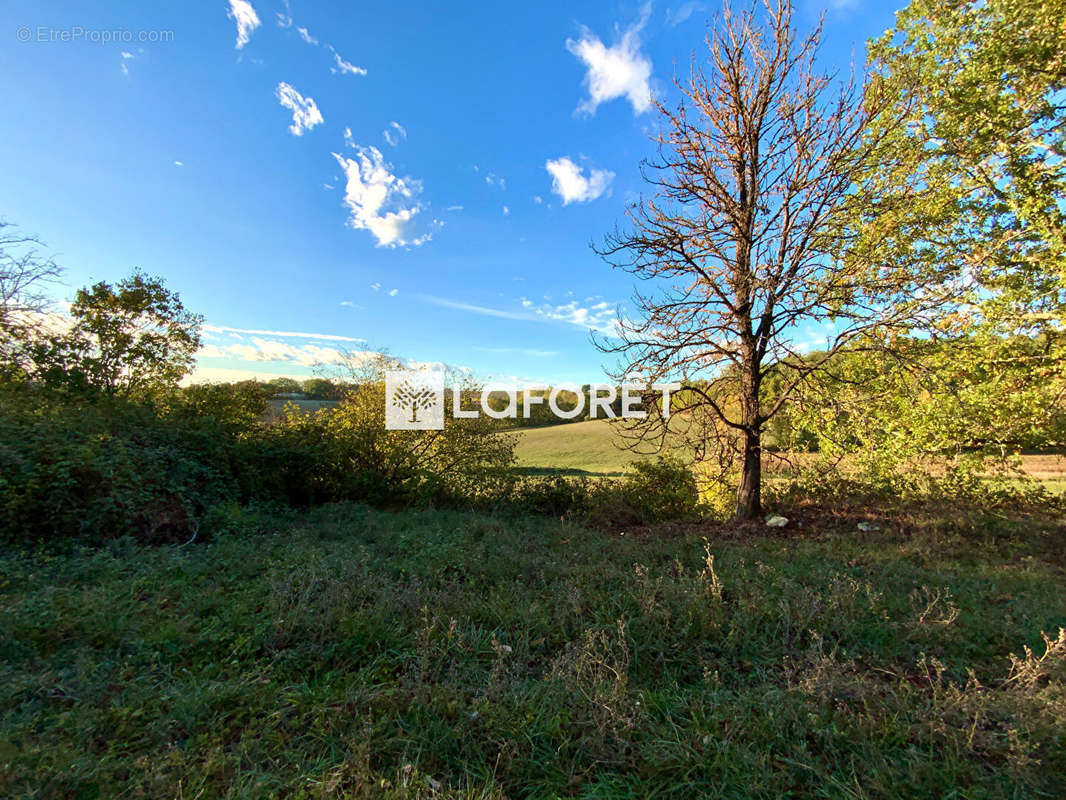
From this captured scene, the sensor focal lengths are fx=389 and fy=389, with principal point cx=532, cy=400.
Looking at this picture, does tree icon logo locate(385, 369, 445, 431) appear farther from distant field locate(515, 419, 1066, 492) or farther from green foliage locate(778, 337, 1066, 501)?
green foliage locate(778, 337, 1066, 501)

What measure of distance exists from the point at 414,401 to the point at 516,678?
28.6ft

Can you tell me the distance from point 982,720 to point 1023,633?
6.18 ft

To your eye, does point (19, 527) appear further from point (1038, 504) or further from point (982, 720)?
point (1038, 504)

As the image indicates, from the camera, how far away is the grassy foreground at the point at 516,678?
6.36 feet

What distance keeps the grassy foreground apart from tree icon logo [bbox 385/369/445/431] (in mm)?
5491

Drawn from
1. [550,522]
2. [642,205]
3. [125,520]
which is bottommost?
[550,522]

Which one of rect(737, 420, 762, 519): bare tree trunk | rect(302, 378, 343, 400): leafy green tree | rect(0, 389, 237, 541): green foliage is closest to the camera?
rect(0, 389, 237, 541): green foliage

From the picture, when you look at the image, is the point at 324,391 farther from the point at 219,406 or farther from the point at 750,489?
the point at 750,489

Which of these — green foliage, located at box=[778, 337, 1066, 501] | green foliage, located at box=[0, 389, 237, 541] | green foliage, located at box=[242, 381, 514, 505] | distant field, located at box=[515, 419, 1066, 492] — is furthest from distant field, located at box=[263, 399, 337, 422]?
green foliage, located at box=[778, 337, 1066, 501]

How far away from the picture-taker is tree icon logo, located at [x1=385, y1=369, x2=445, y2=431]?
405 inches

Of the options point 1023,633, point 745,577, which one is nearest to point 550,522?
point 745,577

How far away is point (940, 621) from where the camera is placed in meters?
3.30

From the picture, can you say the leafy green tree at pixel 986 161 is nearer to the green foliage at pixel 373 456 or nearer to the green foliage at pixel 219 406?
the green foliage at pixel 373 456

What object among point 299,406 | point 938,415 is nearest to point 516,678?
point 938,415
